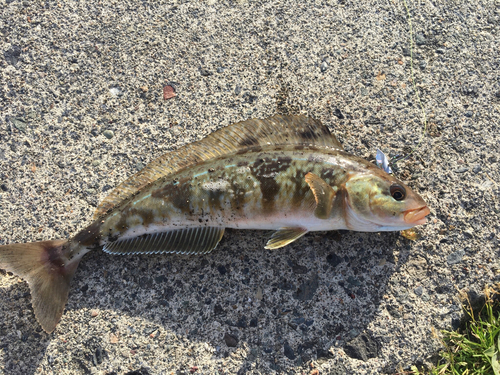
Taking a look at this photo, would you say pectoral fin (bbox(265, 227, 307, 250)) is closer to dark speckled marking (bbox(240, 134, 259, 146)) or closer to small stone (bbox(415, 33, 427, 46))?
dark speckled marking (bbox(240, 134, 259, 146))

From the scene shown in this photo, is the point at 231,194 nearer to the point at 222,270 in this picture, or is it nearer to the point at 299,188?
the point at 299,188

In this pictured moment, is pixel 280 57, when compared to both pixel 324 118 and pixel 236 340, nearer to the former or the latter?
pixel 324 118

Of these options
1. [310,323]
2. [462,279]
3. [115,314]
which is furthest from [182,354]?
[462,279]

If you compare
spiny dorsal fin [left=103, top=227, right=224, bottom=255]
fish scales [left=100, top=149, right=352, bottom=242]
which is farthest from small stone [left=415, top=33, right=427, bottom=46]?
spiny dorsal fin [left=103, top=227, right=224, bottom=255]

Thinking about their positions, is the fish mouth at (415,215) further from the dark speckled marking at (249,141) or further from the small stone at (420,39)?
the small stone at (420,39)

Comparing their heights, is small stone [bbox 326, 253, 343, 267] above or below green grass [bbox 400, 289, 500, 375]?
above

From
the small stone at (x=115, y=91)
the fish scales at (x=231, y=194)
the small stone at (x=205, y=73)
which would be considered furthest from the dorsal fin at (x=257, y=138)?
the small stone at (x=115, y=91)
